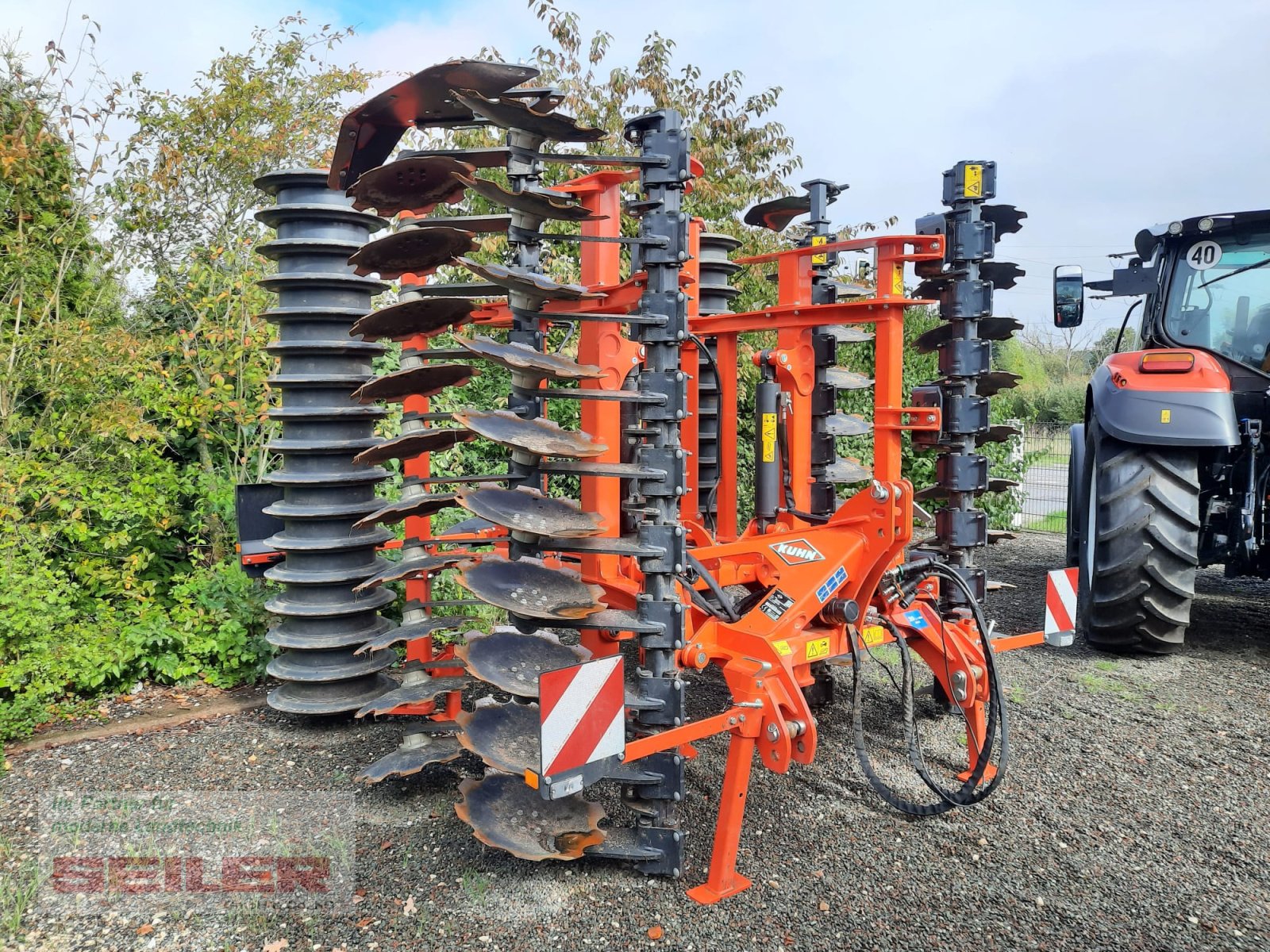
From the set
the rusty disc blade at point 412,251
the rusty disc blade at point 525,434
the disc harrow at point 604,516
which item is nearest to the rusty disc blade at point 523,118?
the disc harrow at point 604,516

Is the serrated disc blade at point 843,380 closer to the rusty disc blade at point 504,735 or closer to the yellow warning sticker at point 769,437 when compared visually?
the yellow warning sticker at point 769,437

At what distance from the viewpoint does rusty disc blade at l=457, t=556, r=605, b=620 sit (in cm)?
271

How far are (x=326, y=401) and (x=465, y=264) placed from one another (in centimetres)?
178

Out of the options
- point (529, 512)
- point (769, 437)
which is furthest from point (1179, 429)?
point (529, 512)

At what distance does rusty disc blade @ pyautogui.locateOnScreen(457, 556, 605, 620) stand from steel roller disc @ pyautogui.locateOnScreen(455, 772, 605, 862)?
685mm

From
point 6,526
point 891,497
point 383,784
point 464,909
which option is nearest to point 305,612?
point 383,784

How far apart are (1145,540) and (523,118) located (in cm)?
378

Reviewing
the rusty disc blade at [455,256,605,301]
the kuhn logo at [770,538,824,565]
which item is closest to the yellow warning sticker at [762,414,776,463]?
the kuhn logo at [770,538,824,565]

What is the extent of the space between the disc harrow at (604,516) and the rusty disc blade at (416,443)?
0.01m

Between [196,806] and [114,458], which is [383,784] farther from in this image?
[114,458]

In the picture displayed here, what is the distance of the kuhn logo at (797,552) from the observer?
10.9 ft

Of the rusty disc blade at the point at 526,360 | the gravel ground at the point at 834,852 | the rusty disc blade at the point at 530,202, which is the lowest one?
the gravel ground at the point at 834,852

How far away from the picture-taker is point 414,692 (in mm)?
3691

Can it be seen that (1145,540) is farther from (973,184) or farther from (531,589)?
(531,589)
